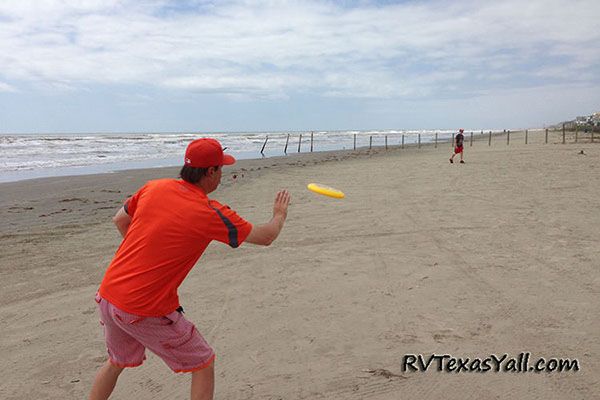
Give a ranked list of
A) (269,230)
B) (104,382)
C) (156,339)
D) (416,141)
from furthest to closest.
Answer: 1. (416,141)
2. (104,382)
3. (269,230)
4. (156,339)

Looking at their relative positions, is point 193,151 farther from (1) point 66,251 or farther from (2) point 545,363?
(1) point 66,251

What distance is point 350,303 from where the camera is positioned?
16.1 ft

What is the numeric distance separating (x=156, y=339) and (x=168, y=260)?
0.43 meters

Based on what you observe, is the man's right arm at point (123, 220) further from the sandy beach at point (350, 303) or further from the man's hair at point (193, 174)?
the sandy beach at point (350, 303)

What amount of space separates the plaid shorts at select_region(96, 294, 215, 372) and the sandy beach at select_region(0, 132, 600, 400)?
961 millimetres

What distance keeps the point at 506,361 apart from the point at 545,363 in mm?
275

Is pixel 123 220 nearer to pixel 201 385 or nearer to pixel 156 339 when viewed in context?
pixel 156 339

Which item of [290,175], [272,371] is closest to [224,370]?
[272,371]

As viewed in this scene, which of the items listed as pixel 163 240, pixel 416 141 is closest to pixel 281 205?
pixel 163 240

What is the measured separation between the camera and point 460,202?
10.6m

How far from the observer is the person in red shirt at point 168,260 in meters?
2.38

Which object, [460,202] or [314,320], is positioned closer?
[314,320]

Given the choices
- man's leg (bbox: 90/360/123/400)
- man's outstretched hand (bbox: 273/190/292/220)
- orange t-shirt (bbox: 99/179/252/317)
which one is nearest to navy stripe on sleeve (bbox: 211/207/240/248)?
orange t-shirt (bbox: 99/179/252/317)

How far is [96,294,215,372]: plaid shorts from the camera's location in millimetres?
2451
